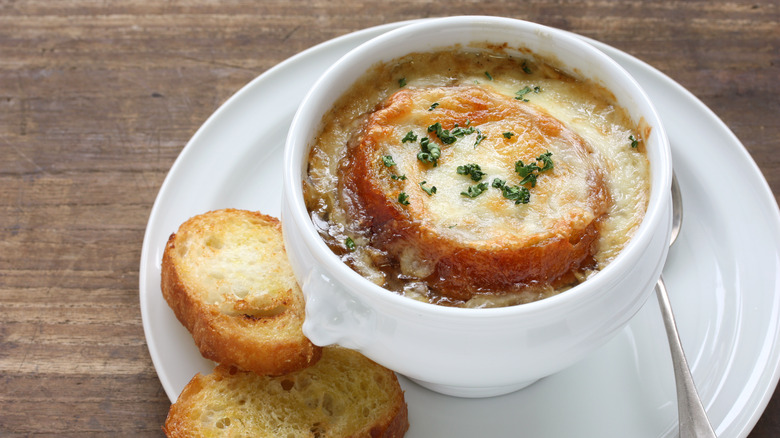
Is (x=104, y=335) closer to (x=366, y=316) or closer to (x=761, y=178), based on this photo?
(x=366, y=316)

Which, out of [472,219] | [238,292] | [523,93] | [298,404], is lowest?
[298,404]

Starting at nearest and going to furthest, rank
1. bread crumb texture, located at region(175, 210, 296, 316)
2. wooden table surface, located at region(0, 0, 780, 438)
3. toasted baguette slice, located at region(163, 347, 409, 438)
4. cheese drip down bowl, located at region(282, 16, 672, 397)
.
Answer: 1. cheese drip down bowl, located at region(282, 16, 672, 397)
2. toasted baguette slice, located at region(163, 347, 409, 438)
3. bread crumb texture, located at region(175, 210, 296, 316)
4. wooden table surface, located at region(0, 0, 780, 438)

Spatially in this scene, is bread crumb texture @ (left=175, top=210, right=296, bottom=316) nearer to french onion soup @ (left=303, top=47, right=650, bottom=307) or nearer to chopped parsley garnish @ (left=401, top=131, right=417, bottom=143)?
french onion soup @ (left=303, top=47, right=650, bottom=307)

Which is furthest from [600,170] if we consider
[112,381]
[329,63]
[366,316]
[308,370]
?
[112,381]

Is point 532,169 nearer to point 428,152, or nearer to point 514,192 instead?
point 514,192

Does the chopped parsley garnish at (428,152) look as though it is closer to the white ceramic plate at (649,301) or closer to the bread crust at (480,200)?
the bread crust at (480,200)

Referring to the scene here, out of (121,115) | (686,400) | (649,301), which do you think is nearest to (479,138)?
(649,301)

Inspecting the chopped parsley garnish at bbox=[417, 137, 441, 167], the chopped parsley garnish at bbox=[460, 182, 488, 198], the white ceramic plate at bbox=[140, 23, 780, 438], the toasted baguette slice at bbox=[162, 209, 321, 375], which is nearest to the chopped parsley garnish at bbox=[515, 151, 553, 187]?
the chopped parsley garnish at bbox=[460, 182, 488, 198]
